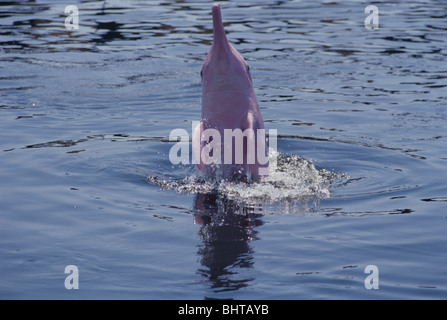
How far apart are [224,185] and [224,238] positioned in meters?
1.41

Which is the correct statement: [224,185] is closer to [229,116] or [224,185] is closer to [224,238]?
[229,116]

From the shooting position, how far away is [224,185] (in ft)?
25.4

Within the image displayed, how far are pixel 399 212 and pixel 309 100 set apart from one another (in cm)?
528

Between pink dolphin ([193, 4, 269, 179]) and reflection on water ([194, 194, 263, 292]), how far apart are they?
47cm

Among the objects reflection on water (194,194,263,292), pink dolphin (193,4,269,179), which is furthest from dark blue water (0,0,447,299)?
pink dolphin (193,4,269,179)

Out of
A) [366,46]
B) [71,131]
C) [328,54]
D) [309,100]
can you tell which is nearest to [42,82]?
[71,131]

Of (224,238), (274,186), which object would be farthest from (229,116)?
(224,238)

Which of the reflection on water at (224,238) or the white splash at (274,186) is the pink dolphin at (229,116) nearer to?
the white splash at (274,186)

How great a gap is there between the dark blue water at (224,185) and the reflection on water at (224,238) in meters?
0.02

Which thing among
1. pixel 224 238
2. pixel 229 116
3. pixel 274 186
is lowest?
pixel 224 238

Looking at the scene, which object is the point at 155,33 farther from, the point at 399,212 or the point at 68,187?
the point at 399,212

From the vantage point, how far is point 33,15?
20.7m

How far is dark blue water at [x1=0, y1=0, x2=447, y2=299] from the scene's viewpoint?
5.69 meters

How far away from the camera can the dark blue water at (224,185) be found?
569 cm
